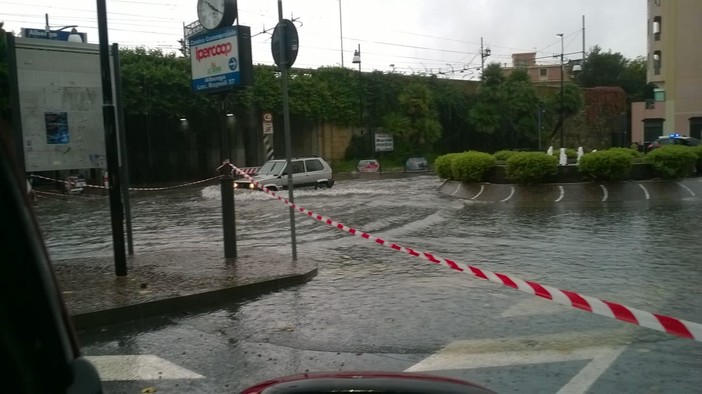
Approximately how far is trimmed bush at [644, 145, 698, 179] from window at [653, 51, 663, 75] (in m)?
40.0

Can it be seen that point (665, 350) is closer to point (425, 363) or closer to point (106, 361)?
point (425, 363)

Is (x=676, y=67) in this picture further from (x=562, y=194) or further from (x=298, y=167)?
(x=562, y=194)

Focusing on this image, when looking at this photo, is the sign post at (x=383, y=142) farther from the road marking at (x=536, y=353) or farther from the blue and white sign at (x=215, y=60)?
the road marking at (x=536, y=353)

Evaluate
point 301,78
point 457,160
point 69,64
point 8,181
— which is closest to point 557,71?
point 301,78

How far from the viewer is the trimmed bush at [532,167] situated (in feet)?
68.8

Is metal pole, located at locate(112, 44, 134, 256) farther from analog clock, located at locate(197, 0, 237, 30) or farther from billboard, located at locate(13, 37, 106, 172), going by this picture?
analog clock, located at locate(197, 0, 237, 30)

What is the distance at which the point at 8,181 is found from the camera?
1113 mm

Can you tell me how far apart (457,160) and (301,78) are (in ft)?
92.1

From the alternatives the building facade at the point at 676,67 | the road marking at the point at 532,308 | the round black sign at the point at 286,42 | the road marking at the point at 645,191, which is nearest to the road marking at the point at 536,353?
the road marking at the point at 532,308

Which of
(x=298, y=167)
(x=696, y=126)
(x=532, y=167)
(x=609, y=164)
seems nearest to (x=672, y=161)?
(x=609, y=164)

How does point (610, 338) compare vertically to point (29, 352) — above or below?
below

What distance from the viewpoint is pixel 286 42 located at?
973 cm

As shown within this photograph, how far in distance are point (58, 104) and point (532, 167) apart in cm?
1532

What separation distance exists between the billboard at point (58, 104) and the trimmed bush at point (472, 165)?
1522 cm
